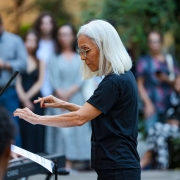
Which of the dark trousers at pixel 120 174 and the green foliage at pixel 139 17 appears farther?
the green foliage at pixel 139 17

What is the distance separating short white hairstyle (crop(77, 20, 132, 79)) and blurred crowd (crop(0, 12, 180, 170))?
12.6 ft

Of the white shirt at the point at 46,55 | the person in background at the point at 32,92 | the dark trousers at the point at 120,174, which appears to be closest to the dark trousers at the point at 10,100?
the person in background at the point at 32,92

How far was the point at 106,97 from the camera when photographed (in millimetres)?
3961

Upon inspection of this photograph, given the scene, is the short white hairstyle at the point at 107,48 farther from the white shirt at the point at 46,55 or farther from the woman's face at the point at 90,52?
the white shirt at the point at 46,55

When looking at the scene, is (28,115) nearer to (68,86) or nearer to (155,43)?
(68,86)

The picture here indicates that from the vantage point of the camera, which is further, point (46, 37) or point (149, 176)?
point (46, 37)

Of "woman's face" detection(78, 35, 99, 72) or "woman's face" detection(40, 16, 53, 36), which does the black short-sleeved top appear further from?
"woman's face" detection(40, 16, 53, 36)

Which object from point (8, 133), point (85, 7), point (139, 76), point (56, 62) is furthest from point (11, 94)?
point (8, 133)

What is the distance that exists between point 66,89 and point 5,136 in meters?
5.46

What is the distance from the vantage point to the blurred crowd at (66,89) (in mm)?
8031

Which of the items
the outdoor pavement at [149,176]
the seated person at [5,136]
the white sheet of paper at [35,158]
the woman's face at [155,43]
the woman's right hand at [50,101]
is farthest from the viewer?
the woman's face at [155,43]

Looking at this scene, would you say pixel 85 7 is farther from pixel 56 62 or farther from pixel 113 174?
pixel 113 174

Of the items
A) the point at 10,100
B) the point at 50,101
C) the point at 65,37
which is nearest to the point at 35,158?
the point at 50,101

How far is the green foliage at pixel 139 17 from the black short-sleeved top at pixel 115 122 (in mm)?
5425
